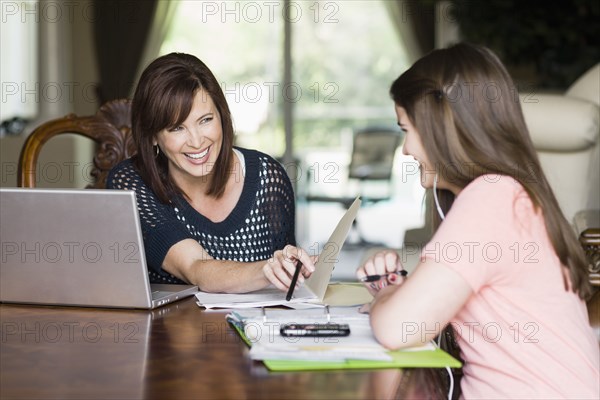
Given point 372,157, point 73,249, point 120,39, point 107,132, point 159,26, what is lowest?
point 372,157

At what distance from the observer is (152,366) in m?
1.24

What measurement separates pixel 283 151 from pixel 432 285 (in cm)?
589

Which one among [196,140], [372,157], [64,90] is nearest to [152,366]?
[196,140]

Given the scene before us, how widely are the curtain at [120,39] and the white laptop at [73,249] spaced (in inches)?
218

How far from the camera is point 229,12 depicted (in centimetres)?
735

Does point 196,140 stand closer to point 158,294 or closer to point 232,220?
point 232,220

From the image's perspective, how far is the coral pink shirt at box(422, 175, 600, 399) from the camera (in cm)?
132

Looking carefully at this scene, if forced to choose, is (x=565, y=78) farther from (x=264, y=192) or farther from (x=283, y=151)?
(x=264, y=192)

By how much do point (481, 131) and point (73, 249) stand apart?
743 mm

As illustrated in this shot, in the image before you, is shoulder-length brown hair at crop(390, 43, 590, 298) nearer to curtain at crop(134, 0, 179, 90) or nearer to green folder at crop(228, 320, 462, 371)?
green folder at crop(228, 320, 462, 371)

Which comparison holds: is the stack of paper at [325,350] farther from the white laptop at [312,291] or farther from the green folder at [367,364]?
the white laptop at [312,291]

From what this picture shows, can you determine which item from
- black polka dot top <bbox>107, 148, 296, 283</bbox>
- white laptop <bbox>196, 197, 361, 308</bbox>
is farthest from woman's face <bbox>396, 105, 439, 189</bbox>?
black polka dot top <bbox>107, 148, 296, 283</bbox>

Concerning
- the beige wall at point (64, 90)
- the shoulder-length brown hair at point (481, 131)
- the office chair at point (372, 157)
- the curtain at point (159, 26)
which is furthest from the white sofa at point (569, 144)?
the curtain at point (159, 26)

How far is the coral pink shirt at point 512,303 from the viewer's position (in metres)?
1.32
